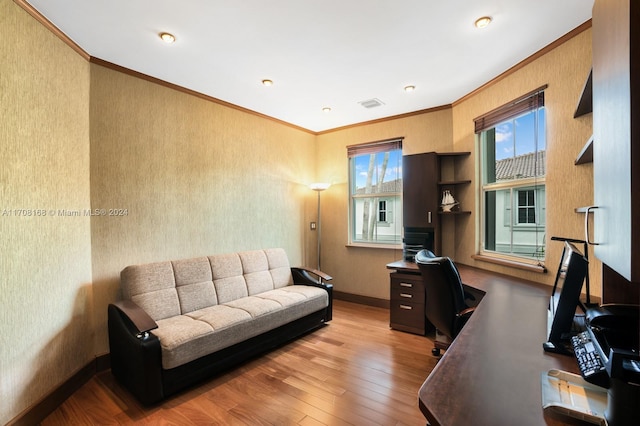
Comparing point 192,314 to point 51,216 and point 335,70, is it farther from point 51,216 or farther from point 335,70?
point 335,70

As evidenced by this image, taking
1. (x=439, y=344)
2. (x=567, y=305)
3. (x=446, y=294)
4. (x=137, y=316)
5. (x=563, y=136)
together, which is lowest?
(x=439, y=344)

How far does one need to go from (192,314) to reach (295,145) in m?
2.91

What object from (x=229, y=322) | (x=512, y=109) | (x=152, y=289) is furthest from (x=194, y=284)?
(x=512, y=109)

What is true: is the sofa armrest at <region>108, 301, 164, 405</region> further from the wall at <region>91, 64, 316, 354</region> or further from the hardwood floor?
the wall at <region>91, 64, 316, 354</region>

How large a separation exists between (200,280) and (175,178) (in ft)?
3.71

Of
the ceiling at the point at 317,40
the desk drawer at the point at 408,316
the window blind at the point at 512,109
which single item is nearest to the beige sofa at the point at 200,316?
the desk drawer at the point at 408,316

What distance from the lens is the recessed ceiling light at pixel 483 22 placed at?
82.2 inches

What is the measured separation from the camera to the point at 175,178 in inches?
123

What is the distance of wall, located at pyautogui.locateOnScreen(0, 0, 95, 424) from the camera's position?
181 cm

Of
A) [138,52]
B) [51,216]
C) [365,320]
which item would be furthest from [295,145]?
[51,216]

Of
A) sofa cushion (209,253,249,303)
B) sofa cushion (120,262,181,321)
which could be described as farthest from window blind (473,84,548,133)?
sofa cushion (120,262,181,321)

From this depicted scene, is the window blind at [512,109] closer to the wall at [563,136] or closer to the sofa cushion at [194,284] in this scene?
the wall at [563,136]

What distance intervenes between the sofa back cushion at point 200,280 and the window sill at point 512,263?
7.88 feet

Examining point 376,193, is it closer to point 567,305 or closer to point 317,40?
point 317,40
